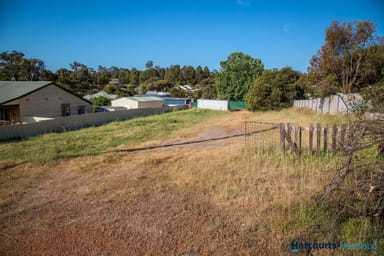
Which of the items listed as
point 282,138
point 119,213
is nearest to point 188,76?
point 282,138

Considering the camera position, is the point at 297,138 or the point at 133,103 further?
the point at 133,103

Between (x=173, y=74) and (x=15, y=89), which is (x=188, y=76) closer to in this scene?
(x=173, y=74)

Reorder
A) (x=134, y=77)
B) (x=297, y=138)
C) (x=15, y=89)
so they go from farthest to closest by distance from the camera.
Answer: (x=134, y=77) → (x=15, y=89) → (x=297, y=138)

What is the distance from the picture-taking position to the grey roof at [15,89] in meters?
18.0

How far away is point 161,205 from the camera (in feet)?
13.7

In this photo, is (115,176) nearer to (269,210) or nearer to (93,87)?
(269,210)

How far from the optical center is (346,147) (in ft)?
9.91

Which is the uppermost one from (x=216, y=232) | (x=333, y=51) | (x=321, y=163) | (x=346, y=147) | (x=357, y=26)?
(x=357, y=26)

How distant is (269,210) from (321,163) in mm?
2784

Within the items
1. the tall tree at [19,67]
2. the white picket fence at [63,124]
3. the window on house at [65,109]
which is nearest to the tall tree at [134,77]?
the tall tree at [19,67]

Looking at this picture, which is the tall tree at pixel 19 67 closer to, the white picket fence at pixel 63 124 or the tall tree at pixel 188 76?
the white picket fence at pixel 63 124

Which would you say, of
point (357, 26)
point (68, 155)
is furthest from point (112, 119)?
point (357, 26)

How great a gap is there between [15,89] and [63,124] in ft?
24.6

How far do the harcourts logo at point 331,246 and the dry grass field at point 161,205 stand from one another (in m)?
0.11
